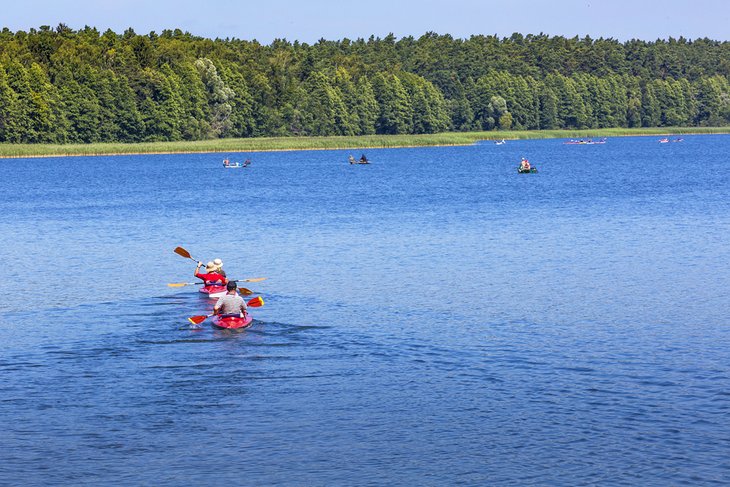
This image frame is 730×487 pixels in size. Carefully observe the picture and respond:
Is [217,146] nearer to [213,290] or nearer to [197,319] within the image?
[213,290]

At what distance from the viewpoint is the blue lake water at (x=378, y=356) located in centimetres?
1972

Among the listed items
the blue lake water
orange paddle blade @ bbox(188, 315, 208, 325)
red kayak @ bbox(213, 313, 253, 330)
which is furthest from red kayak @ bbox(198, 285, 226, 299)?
red kayak @ bbox(213, 313, 253, 330)

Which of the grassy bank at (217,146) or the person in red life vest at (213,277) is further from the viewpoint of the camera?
the grassy bank at (217,146)

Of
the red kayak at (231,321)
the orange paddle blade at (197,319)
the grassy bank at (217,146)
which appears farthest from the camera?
the grassy bank at (217,146)

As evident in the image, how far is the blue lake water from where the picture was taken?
19.7 metres

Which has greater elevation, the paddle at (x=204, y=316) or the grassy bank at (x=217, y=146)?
the grassy bank at (x=217, y=146)

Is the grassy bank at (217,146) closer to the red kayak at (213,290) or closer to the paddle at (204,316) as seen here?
the red kayak at (213,290)

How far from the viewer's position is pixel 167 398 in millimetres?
23750

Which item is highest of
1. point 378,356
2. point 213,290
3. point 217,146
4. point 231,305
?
point 217,146

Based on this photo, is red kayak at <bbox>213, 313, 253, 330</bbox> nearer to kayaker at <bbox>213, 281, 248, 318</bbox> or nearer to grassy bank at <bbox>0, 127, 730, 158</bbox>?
kayaker at <bbox>213, 281, 248, 318</bbox>

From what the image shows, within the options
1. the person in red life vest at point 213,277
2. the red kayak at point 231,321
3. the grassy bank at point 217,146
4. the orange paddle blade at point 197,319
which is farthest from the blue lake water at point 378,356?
the grassy bank at point 217,146

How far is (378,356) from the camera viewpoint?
90.1 ft

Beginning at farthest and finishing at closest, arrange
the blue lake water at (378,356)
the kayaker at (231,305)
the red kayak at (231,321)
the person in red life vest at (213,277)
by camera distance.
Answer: the person in red life vest at (213,277)
the kayaker at (231,305)
the red kayak at (231,321)
the blue lake water at (378,356)

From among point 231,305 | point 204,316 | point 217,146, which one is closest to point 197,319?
point 204,316
